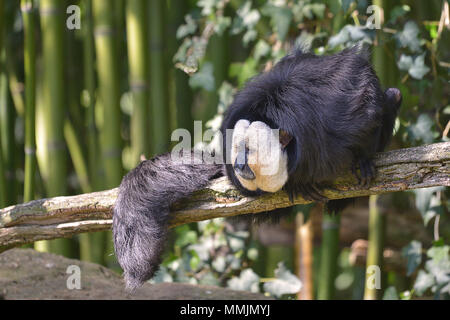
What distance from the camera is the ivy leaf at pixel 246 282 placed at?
2.66m

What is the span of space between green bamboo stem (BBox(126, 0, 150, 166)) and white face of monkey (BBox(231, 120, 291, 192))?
1.11 metres

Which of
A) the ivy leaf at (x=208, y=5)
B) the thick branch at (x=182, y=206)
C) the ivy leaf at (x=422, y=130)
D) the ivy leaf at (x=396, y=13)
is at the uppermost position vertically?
the ivy leaf at (x=208, y=5)

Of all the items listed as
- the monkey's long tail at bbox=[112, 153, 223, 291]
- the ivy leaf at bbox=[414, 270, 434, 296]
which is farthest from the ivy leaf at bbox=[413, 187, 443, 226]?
the monkey's long tail at bbox=[112, 153, 223, 291]

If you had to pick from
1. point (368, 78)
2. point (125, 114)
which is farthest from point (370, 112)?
point (125, 114)

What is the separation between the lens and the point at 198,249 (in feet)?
9.04

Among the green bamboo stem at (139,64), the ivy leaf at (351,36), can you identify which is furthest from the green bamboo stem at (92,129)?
the ivy leaf at (351,36)

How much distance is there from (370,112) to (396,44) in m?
0.83

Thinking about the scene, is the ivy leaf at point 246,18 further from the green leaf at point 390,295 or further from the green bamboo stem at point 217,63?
the green leaf at point 390,295

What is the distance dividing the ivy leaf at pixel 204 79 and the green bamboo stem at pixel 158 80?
153 mm

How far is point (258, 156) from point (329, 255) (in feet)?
4.10

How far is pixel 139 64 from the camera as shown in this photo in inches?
103

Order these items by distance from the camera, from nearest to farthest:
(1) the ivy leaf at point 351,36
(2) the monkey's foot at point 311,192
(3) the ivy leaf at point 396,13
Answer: (2) the monkey's foot at point 311,192 < (1) the ivy leaf at point 351,36 < (3) the ivy leaf at point 396,13

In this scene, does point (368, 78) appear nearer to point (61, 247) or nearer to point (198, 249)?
point (198, 249)

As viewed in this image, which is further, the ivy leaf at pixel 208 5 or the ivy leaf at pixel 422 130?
the ivy leaf at pixel 208 5
